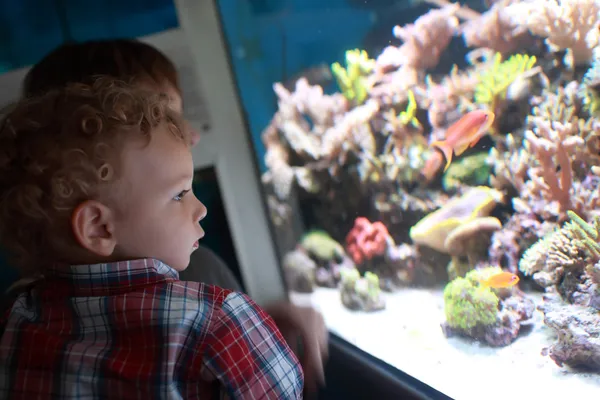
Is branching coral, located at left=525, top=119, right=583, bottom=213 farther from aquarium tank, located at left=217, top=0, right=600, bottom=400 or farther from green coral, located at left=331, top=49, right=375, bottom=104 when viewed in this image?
green coral, located at left=331, top=49, right=375, bottom=104

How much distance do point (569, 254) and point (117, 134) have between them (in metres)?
0.90

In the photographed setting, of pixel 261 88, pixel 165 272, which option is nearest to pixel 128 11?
pixel 261 88

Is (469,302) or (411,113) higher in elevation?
(411,113)

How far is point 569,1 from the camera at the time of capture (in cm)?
100

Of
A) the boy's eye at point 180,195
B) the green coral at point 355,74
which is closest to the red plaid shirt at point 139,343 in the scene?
the boy's eye at point 180,195

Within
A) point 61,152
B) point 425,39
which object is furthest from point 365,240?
point 61,152

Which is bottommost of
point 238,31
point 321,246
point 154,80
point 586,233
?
point 321,246

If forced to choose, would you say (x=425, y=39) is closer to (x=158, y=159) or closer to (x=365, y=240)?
(x=365, y=240)

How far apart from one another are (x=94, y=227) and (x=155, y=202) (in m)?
0.11

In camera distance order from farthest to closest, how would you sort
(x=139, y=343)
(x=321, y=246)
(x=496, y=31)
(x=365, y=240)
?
1. (x=321, y=246)
2. (x=365, y=240)
3. (x=496, y=31)
4. (x=139, y=343)

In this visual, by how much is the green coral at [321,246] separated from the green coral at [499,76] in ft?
2.94

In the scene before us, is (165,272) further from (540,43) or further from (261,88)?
(261,88)

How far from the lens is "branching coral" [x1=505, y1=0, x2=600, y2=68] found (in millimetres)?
979

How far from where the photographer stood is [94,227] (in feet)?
2.70
